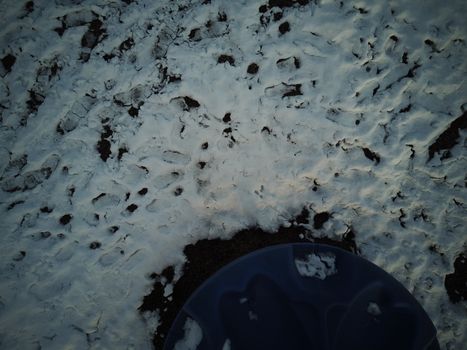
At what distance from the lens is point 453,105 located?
1.91 meters

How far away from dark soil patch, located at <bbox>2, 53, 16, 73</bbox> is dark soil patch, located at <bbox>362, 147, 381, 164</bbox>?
2.06 meters

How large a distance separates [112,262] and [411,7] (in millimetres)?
2222

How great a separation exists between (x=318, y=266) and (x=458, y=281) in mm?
1282

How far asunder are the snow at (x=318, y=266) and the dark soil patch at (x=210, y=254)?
0.76 metres

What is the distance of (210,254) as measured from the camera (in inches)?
79.5

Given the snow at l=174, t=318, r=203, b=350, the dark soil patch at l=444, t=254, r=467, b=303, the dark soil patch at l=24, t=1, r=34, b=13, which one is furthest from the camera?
the dark soil patch at l=444, t=254, r=467, b=303

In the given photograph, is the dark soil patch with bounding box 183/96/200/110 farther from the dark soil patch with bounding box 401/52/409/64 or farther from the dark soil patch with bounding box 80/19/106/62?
the dark soil patch with bounding box 401/52/409/64

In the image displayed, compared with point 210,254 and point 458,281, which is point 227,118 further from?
point 458,281

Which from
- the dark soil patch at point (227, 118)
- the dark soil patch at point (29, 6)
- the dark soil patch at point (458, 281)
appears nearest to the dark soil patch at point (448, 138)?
the dark soil patch at point (458, 281)

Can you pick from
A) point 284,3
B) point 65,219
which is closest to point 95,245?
point 65,219

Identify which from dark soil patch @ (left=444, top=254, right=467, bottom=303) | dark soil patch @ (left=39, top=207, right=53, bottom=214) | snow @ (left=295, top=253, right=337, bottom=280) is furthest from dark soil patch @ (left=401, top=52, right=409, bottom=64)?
dark soil patch @ (left=39, top=207, right=53, bottom=214)

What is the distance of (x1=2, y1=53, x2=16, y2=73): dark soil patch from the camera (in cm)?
186

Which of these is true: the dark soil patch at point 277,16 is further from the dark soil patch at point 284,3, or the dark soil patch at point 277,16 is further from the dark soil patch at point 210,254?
the dark soil patch at point 210,254

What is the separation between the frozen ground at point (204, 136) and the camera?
187cm
